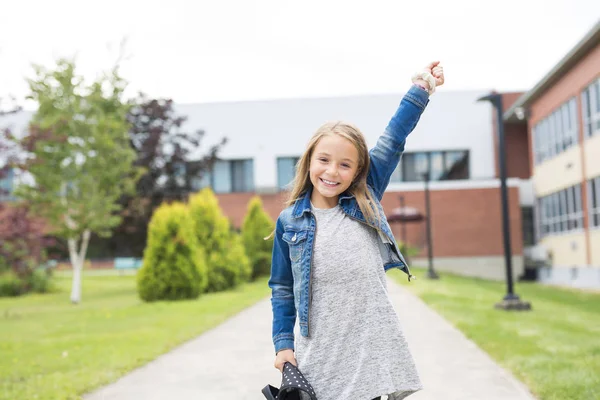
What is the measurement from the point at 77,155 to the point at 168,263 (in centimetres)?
435

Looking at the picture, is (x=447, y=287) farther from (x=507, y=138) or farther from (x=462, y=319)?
(x=507, y=138)

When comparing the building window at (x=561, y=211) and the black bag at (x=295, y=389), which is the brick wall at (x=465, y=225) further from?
the black bag at (x=295, y=389)

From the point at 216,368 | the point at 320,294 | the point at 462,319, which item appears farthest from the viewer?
the point at 462,319

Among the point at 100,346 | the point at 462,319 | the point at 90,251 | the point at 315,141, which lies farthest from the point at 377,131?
the point at 315,141

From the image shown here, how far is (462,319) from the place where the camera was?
10.6 meters

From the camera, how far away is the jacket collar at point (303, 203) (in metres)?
2.71

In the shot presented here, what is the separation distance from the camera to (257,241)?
83.2 feet

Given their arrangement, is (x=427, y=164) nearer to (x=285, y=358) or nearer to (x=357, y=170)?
(x=357, y=170)

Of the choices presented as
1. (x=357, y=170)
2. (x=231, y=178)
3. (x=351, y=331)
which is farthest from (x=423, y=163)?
(x=351, y=331)

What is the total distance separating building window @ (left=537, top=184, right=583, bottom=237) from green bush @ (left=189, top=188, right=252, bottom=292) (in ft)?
37.8

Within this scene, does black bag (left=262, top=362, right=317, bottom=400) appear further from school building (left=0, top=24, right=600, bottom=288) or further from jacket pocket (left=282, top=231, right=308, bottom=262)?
school building (left=0, top=24, right=600, bottom=288)

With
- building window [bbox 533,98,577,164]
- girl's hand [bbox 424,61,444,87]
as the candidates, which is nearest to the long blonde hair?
girl's hand [bbox 424,61,444,87]

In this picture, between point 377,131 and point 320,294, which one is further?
point 377,131

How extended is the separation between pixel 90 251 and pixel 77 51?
25.2m
